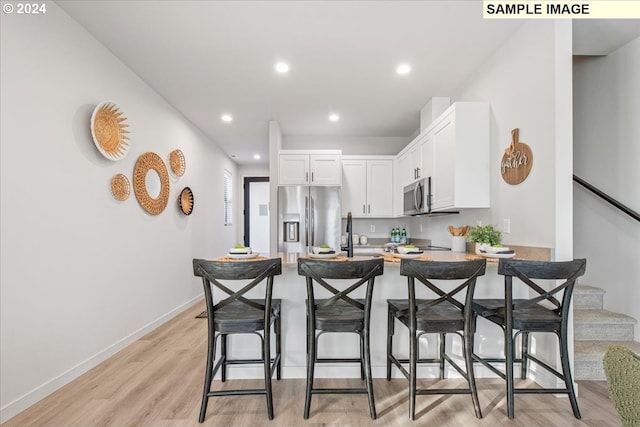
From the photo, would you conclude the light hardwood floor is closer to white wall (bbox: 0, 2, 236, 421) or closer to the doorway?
white wall (bbox: 0, 2, 236, 421)

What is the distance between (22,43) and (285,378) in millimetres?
2950

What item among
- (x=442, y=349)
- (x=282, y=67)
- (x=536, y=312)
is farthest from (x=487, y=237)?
(x=282, y=67)

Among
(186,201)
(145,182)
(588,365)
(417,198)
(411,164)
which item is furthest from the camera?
(186,201)

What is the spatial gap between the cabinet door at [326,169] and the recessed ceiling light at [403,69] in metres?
1.89

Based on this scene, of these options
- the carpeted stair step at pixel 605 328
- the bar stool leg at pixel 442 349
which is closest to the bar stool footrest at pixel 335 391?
the bar stool leg at pixel 442 349

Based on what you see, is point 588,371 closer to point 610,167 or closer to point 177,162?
point 610,167

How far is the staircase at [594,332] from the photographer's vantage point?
251cm

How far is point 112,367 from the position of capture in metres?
2.78

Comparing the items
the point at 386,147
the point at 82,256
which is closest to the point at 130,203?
the point at 82,256

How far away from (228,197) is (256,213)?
3.51ft

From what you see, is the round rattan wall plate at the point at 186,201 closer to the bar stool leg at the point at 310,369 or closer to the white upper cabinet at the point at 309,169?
the white upper cabinet at the point at 309,169

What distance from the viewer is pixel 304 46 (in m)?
2.95

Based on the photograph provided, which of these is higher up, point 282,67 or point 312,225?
point 282,67

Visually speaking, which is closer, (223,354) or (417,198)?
(223,354)
